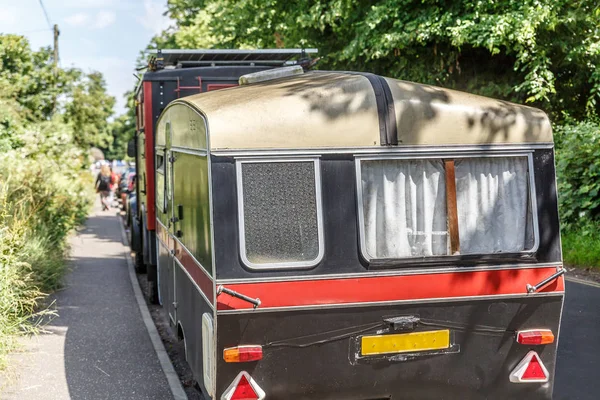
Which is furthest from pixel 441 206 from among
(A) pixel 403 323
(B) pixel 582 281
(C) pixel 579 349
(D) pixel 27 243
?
(B) pixel 582 281

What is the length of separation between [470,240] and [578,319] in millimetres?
5244

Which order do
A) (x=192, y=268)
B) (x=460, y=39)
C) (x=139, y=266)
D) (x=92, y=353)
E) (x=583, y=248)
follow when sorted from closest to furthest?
(x=192, y=268), (x=92, y=353), (x=583, y=248), (x=139, y=266), (x=460, y=39)

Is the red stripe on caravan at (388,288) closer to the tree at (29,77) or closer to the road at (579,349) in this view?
the road at (579,349)

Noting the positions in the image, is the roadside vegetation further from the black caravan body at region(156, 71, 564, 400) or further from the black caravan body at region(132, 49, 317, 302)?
the black caravan body at region(156, 71, 564, 400)

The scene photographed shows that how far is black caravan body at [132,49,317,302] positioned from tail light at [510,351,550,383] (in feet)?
19.8

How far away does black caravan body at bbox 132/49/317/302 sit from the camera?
10.4 meters

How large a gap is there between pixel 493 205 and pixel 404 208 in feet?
2.04

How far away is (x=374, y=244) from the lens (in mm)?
5316

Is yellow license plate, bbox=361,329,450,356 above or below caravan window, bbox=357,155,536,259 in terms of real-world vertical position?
below

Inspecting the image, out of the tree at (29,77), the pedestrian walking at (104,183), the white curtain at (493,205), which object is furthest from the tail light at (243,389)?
the pedestrian walking at (104,183)

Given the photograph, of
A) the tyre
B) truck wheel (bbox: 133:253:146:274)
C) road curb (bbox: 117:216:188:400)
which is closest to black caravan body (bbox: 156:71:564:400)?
road curb (bbox: 117:216:188:400)

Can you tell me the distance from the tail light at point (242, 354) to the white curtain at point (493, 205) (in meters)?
1.53

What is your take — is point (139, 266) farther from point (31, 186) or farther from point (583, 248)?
point (583, 248)

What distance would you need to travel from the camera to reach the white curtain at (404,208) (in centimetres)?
533
